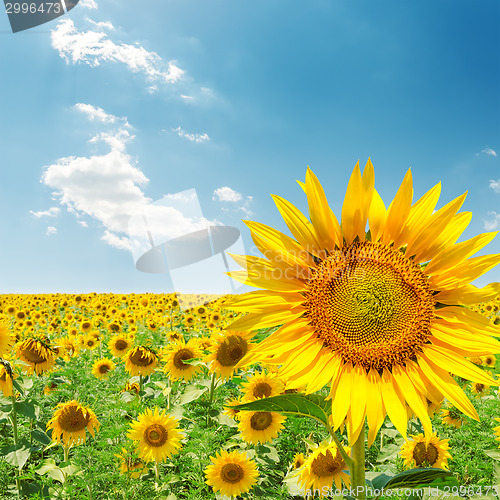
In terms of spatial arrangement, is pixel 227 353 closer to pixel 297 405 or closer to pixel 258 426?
pixel 258 426

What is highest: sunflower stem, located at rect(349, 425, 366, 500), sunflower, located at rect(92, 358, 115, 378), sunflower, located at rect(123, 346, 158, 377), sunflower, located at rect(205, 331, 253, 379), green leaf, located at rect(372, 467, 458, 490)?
sunflower, located at rect(92, 358, 115, 378)

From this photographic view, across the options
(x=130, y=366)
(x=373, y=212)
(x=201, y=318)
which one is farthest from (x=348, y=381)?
(x=201, y=318)

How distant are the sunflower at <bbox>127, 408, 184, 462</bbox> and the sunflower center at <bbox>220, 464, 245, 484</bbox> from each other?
598 mm

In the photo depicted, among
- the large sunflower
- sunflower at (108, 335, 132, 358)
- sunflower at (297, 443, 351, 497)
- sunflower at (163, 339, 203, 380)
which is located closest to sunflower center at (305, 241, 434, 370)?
the large sunflower

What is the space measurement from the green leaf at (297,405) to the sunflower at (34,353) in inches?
212

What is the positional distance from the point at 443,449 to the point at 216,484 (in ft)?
7.50

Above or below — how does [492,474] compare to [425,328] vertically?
below

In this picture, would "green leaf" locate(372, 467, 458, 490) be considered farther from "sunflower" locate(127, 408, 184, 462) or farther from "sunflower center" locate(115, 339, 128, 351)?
"sunflower center" locate(115, 339, 128, 351)

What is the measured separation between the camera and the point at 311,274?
142 centimetres

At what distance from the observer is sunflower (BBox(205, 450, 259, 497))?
3.40m

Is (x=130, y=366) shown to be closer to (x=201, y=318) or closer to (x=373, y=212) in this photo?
(x=373, y=212)

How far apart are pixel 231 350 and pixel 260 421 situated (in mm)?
1010

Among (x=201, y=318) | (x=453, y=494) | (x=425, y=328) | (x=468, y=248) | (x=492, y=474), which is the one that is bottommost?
(x=492, y=474)

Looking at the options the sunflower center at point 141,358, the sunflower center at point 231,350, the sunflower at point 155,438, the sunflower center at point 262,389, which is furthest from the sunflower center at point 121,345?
the sunflower center at point 262,389
